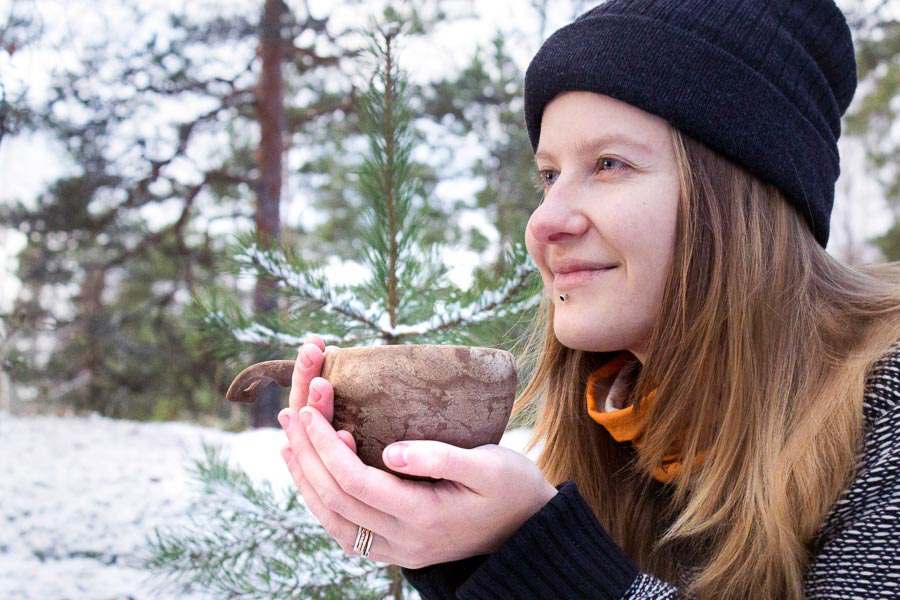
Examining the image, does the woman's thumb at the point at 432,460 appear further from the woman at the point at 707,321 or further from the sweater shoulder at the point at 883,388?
the sweater shoulder at the point at 883,388

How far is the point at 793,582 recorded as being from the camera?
111cm

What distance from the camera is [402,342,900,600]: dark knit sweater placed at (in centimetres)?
102

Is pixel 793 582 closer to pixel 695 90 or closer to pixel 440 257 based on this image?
pixel 695 90

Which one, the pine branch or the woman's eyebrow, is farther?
the pine branch

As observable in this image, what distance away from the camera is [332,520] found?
1077 millimetres

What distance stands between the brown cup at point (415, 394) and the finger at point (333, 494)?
5 cm

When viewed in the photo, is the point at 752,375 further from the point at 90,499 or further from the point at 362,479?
the point at 90,499

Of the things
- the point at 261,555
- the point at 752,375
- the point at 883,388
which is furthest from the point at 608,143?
the point at 261,555

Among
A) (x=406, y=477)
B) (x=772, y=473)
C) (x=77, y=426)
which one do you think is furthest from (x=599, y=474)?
(x=77, y=426)

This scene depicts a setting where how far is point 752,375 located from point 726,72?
516 millimetres

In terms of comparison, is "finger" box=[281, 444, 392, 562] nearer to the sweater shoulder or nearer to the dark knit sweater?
the dark knit sweater

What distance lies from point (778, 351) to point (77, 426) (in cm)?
422

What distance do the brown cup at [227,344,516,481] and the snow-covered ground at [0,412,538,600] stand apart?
1.16 meters

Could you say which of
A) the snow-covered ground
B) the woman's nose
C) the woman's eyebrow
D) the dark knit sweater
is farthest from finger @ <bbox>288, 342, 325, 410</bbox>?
the snow-covered ground
